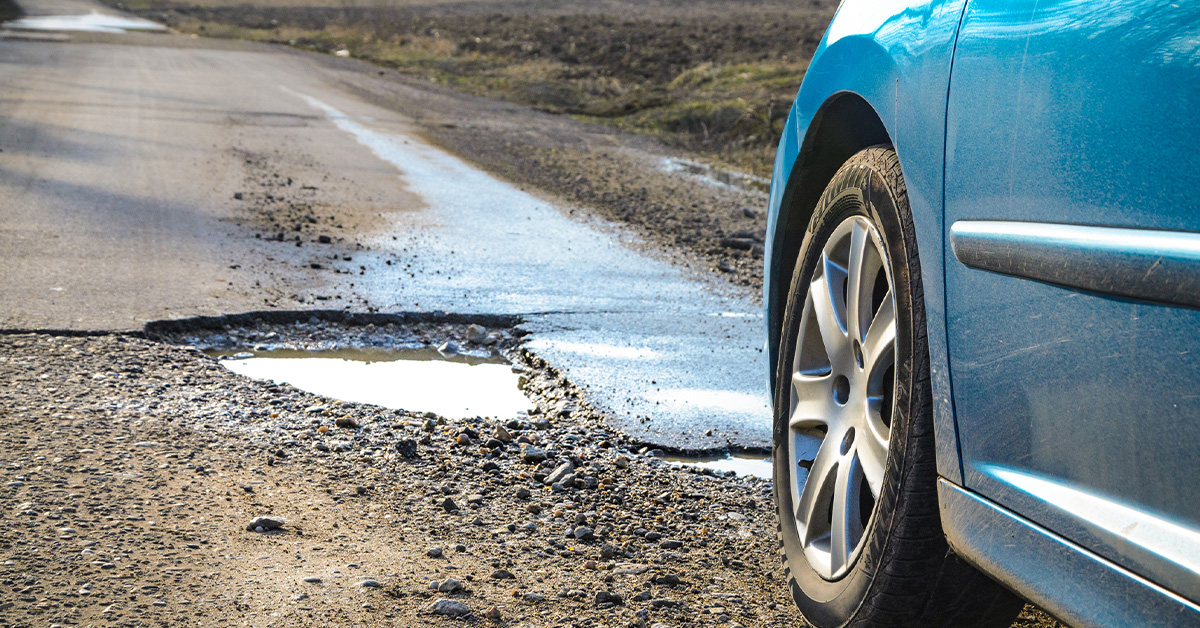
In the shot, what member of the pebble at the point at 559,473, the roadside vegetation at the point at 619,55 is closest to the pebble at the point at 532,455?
the pebble at the point at 559,473

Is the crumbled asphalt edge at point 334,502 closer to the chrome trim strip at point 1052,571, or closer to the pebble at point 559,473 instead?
the pebble at point 559,473

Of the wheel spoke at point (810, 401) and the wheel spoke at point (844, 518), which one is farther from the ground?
the wheel spoke at point (810, 401)

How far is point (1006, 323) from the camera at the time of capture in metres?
1.55

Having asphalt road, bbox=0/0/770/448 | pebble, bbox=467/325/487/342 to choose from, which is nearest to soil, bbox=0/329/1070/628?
asphalt road, bbox=0/0/770/448

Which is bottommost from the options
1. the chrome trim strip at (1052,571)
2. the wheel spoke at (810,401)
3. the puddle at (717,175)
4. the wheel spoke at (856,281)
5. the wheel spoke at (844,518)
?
the puddle at (717,175)

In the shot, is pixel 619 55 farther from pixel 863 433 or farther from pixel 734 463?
pixel 863 433

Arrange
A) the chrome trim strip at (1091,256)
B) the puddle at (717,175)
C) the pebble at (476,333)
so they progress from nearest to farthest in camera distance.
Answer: the chrome trim strip at (1091,256) → the pebble at (476,333) → the puddle at (717,175)

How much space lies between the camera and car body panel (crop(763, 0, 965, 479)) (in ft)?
5.60

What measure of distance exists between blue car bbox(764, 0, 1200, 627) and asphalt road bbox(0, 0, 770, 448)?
1480 millimetres

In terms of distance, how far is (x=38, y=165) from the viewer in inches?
321

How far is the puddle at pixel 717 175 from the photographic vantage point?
993 cm

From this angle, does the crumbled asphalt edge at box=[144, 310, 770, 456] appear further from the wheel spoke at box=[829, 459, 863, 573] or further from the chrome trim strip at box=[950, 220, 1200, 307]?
the chrome trim strip at box=[950, 220, 1200, 307]

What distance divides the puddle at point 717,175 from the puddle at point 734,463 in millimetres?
6511

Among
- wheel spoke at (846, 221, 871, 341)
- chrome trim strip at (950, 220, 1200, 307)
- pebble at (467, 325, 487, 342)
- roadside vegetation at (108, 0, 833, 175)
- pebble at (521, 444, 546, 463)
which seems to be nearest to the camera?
chrome trim strip at (950, 220, 1200, 307)
